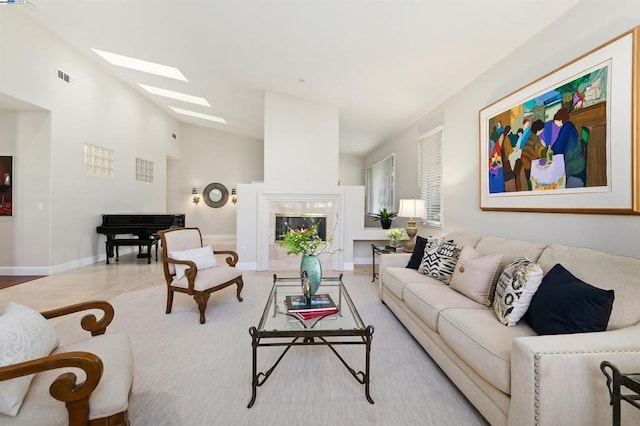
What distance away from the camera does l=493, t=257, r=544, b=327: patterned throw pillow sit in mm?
1743

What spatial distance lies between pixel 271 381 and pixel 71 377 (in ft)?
3.84

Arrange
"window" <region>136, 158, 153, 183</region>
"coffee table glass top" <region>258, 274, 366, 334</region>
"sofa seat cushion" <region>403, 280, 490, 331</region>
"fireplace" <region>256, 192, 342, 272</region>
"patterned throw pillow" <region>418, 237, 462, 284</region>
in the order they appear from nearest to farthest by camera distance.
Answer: "coffee table glass top" <region>258, 274, 366, 334</region>
"sofa seat cushion" <region>403, 280, 490, 331</region>
"patterned throw pillow" <region>418, 237, 462, 284</region>
"fireplace" <region>256, 192, 342, 272</region>
"window" <region>136, 158, 153, 183</region>

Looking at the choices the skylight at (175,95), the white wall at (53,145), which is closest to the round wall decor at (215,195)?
the skylight at (175,95)

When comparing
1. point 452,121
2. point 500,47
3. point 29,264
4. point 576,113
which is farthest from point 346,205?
point 29,264

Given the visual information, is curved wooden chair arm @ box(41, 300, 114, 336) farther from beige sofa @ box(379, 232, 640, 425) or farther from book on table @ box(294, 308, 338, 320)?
beige sofa @ box(379, 232, 640, 425)

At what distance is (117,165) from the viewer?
6.31 metres

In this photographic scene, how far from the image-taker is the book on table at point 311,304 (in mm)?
2047

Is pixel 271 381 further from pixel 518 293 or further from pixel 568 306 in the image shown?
pixel 568 306

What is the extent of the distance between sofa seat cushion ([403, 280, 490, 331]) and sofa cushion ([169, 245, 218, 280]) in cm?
218

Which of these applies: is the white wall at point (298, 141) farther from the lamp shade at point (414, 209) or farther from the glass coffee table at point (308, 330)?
the glass coffee table at point (308, 330)

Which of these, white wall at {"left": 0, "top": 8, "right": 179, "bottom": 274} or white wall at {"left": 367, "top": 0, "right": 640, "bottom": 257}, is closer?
white wall at {"left": 367, "top": 0, "right": 640, "bottom": 257}

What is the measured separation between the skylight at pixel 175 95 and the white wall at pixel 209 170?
2482 millimetres

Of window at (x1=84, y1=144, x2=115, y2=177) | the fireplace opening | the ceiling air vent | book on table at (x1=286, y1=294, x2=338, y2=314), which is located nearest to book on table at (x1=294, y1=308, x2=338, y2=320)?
book on table at (x1=286, y1=294, x2=338, y2=314)

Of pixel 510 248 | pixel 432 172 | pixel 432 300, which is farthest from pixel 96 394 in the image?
pixel 432 172
